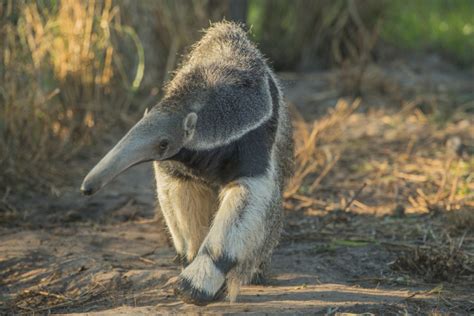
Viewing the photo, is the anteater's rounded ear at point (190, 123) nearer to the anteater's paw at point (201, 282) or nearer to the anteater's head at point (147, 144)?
the anteater's head at point (147, 144)

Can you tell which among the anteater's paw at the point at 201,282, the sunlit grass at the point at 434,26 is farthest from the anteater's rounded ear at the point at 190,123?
the sunlit grass at the point at 434,26

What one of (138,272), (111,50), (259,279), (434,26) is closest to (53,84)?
(111,50)

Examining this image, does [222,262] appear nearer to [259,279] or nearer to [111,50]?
[259,279]

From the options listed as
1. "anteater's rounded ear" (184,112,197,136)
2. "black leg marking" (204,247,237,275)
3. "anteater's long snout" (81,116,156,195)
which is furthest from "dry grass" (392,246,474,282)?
"anteater's long snout" (81,116,156,195)

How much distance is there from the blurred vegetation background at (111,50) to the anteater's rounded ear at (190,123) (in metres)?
3.09

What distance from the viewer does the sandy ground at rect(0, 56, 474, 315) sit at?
455 cm

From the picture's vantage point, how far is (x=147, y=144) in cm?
390

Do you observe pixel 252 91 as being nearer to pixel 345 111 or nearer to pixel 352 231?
pixel 352 231

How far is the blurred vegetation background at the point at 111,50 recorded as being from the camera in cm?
699

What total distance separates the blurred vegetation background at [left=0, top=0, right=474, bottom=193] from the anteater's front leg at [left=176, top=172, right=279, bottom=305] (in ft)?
10.3

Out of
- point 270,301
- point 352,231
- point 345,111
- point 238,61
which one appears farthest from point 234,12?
point 270,301

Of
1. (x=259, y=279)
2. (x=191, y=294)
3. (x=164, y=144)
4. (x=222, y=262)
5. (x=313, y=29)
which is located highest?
(x=164, y=144)

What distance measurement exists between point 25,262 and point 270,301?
1.82 metres

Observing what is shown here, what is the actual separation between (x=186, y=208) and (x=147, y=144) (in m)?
1.01
